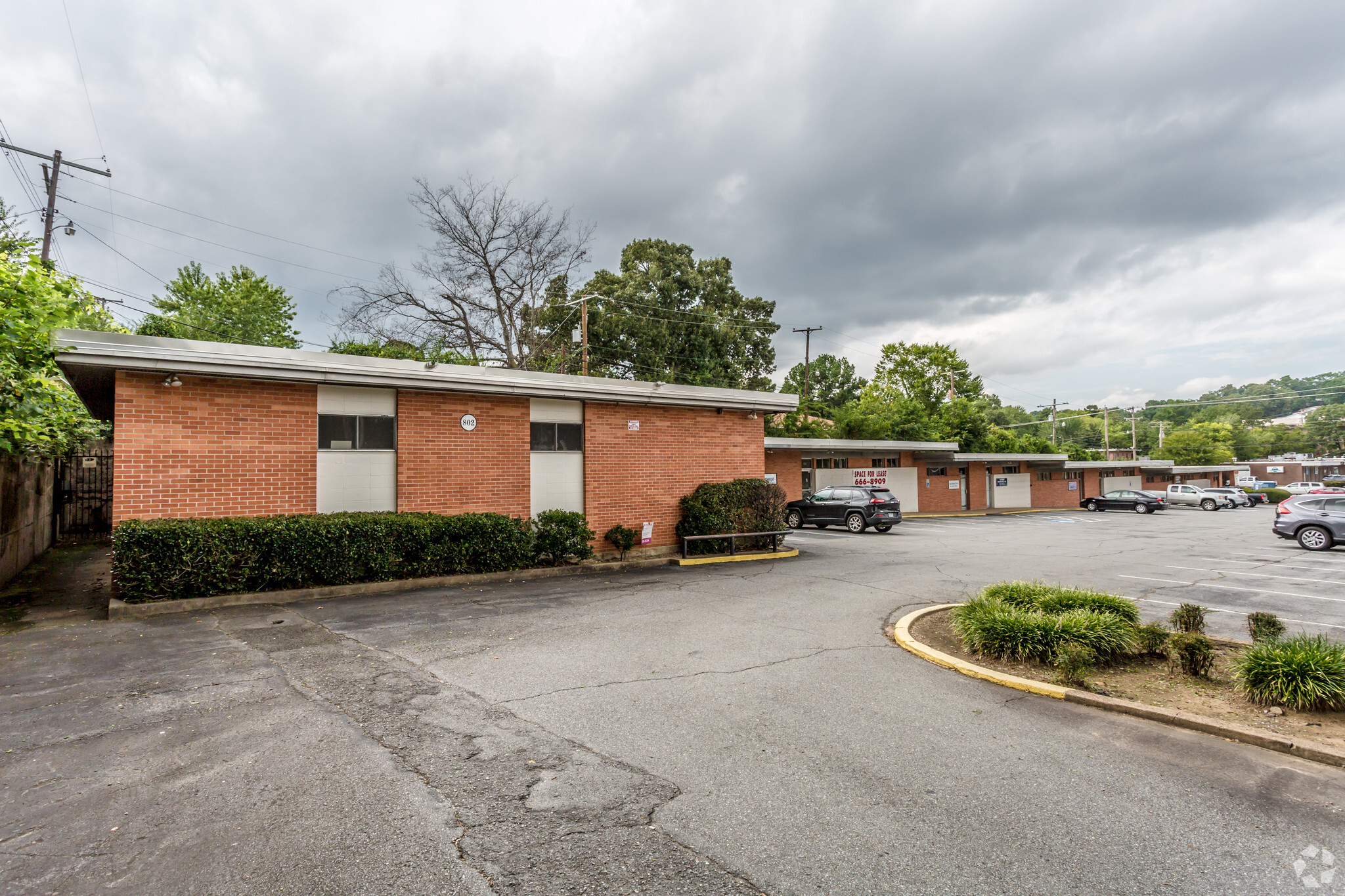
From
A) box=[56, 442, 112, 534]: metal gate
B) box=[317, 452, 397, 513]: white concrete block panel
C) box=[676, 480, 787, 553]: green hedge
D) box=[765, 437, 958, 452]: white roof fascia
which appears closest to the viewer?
box=[317, 452, 397, 513]: white concrete block panel

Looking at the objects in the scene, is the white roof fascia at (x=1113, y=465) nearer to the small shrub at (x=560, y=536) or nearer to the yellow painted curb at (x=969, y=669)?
the small shrub at (x=560, y=536)

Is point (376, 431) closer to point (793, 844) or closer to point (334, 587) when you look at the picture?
point (334, 587)

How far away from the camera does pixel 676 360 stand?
36.5m

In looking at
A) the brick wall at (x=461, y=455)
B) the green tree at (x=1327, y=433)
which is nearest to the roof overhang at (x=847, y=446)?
the brick wall at (x=461, y=455)

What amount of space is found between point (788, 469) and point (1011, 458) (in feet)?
55.3

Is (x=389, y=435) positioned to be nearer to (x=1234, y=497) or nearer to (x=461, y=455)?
(x=461, y=455)

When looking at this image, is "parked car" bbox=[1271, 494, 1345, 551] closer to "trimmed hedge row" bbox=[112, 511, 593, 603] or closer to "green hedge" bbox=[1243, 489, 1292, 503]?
"trimmed hedge row" bbox=[112, 511, 593, 603]

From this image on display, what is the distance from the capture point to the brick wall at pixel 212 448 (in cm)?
905

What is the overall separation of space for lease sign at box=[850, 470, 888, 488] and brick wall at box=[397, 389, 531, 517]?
20.0m

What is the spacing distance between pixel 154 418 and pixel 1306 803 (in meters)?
12.8

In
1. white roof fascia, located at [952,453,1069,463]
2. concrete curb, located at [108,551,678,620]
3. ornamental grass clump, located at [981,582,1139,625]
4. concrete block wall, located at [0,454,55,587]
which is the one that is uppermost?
white roof fascia, located at [952,453,1069,463]

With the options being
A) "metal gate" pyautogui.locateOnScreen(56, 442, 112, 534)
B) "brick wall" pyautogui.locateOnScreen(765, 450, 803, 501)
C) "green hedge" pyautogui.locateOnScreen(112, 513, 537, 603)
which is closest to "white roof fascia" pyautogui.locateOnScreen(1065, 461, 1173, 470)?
"brick wall" pyautogui.locateOnScreen(765, 450, 803, 501)

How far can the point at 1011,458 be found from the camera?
35.8 meters

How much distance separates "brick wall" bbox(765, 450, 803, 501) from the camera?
26.6 meters
